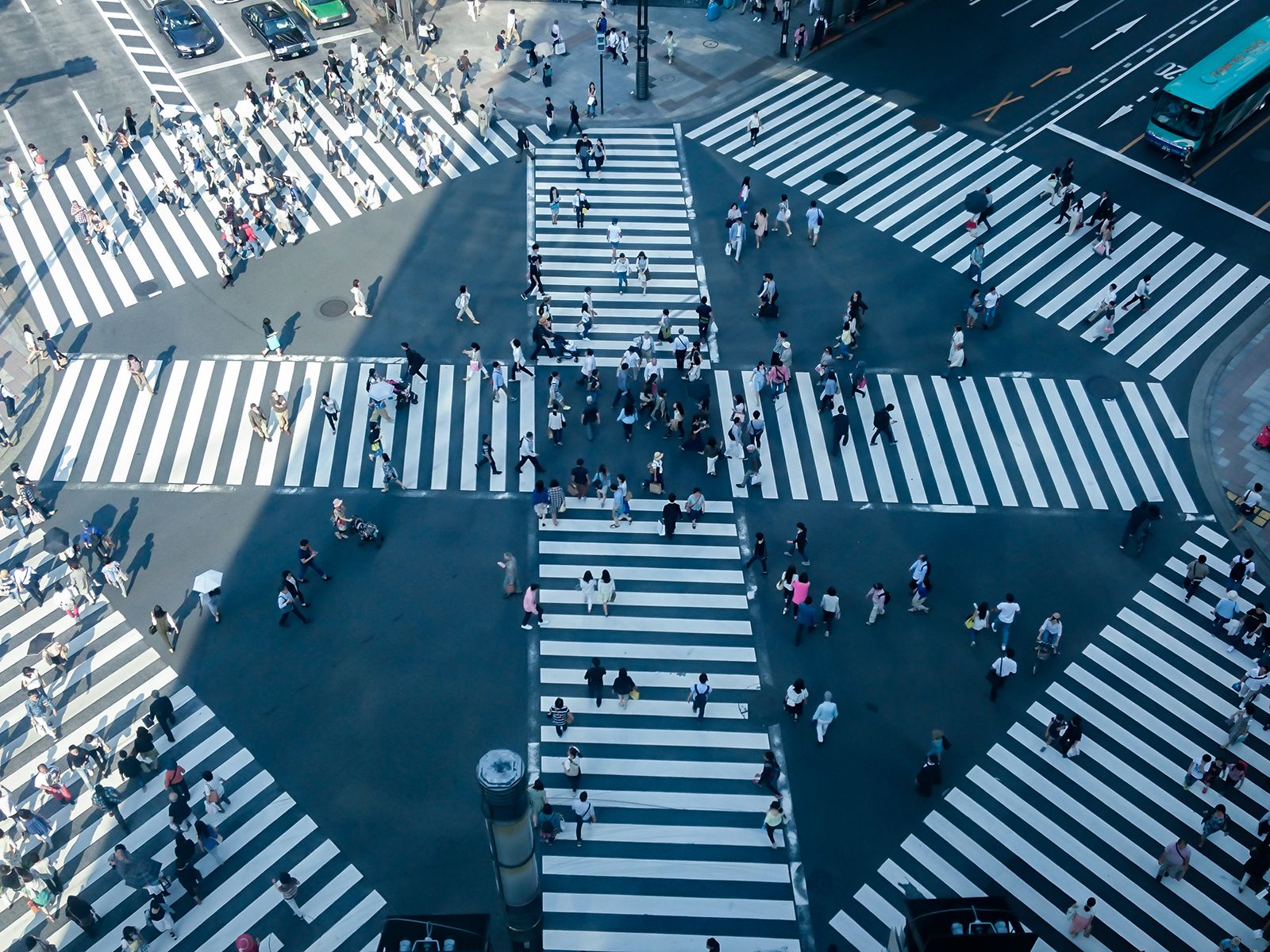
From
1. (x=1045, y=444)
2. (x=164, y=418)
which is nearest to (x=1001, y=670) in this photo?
(x=1045, y=444)

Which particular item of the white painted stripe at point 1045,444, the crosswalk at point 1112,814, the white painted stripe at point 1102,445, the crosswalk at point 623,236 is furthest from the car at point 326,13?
the crosswalk at point 1112,814

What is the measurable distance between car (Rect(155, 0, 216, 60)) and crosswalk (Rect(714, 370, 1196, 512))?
30.0 metres

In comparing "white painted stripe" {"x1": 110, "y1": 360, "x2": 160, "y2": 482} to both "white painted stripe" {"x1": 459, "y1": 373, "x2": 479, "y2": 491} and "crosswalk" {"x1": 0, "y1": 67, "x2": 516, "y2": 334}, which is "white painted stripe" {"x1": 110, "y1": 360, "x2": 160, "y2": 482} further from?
"white painted stripe" {"x1": 459, "y1": 373, "x2": 479, "y2": 491}

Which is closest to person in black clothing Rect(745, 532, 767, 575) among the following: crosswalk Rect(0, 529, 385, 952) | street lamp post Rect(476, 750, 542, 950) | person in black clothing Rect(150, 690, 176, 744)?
crosswalk Rect(0, 529, 385, 952)

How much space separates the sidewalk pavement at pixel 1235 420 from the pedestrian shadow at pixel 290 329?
91.8 ft

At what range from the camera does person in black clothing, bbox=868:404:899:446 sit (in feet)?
110

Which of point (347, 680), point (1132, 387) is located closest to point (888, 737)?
point (347, 680)

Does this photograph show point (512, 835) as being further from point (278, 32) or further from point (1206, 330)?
point (278, 32)

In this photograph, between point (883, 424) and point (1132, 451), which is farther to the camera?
point (1132, 451)

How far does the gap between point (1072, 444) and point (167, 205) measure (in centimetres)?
3270

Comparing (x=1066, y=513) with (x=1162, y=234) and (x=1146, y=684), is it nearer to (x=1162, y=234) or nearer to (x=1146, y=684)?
(x=1146, y=684)

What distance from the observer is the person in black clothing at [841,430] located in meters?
33.4

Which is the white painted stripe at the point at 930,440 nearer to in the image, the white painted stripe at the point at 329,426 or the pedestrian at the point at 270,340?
the white painted stripe at the point at 329,426

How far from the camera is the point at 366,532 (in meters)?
31.3
